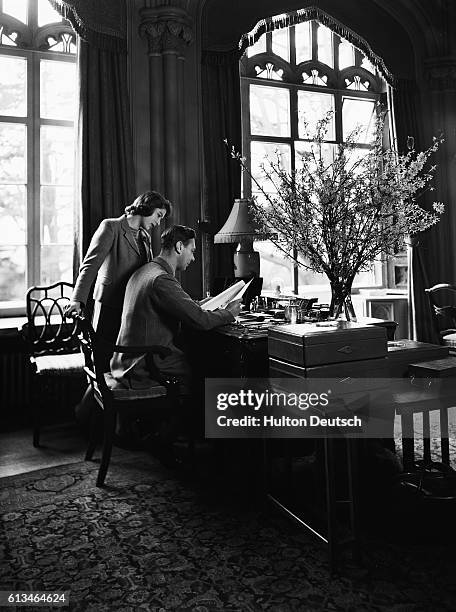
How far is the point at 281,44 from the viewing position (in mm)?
6574

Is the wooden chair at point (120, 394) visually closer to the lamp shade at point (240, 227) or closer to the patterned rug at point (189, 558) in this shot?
the patterned rug at point (189, 558)

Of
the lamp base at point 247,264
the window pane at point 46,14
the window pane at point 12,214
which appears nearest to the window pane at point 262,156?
the lamp base at point 247,264

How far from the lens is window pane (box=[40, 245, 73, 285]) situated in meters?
5.39

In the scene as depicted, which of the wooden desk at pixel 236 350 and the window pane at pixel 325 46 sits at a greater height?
the window pane at pixel 325 46

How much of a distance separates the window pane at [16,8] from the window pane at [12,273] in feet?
6.68

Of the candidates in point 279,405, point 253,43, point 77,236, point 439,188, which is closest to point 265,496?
point 279,405

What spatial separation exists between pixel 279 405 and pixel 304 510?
0.58m

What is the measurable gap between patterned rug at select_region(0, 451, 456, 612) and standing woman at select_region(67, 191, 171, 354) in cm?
131

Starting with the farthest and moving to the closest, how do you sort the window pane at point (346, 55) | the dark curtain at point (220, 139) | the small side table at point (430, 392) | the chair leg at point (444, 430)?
1. the window pane at point (346, 55)
2. the dark curtain at point (220, 139)
3. the chair leg at point (444, 430)
4. the small side table at point (430, 392)

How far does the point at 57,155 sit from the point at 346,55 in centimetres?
370

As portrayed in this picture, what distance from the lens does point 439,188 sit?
7055 millimetres

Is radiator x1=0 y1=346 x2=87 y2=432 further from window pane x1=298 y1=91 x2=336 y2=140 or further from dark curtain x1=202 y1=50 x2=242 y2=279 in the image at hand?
window pane x1=298 y1=91 x2=336 y2=140

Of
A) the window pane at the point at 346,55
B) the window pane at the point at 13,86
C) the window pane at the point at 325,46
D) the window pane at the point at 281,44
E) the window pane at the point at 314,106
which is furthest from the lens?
the window pane at the point at 346,55

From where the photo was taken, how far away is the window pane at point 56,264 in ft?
17.7
